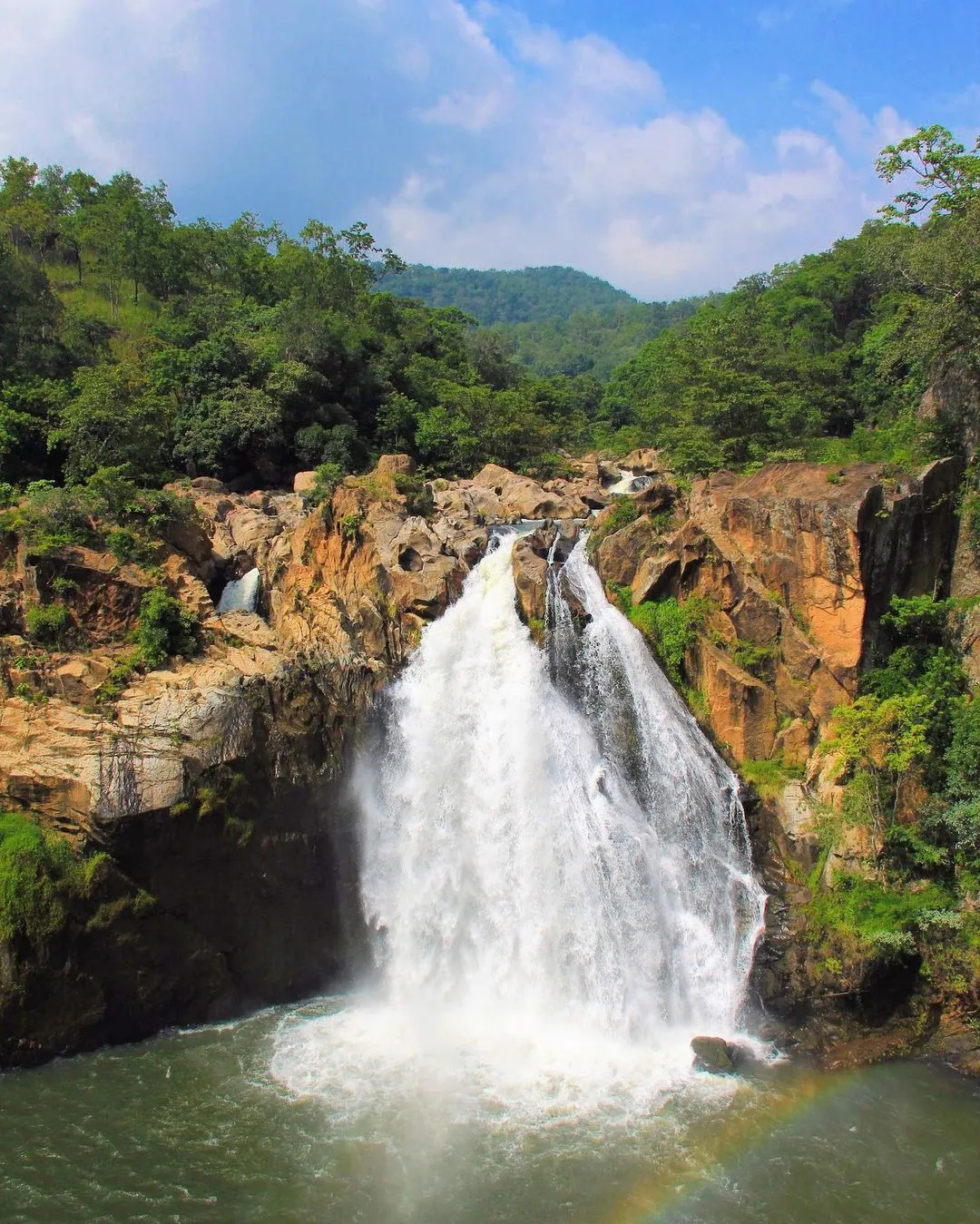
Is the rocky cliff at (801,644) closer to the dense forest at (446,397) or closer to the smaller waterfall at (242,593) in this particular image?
the dense forest at (446,397)

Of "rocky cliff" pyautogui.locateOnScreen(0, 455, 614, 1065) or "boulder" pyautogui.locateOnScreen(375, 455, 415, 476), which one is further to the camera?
"boulder" pyautogui.locateOnScreen(375, 455, 415, 476)

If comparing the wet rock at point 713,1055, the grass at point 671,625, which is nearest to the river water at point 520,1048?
the wet rock at point 713,1055

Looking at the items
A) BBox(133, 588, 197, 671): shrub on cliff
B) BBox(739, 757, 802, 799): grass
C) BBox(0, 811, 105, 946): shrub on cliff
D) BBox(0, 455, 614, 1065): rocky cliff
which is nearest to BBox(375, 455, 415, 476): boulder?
BBox(0, 455, 614, 1065): rocky cliff

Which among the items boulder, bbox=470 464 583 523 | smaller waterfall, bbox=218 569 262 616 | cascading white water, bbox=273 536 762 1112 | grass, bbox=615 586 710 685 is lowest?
cascading white water, bbox=273 536 762 1112

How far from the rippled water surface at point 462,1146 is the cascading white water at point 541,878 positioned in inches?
24.0

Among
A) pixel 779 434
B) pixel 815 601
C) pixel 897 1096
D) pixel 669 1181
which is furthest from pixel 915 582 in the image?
pixel 669 1181

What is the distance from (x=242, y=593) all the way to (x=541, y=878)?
42.4ft

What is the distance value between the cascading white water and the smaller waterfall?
20.5 ft

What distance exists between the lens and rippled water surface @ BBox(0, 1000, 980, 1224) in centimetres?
1296

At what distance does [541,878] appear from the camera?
19.1 m

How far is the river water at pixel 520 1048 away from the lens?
523 inches

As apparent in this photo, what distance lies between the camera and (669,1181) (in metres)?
13.3

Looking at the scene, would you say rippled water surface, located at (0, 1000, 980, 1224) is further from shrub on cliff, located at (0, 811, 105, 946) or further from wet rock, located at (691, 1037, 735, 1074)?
shrub on cliff, located at (0, 811, 105, 946)

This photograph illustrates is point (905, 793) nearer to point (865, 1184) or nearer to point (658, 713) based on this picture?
point (658, 713)
